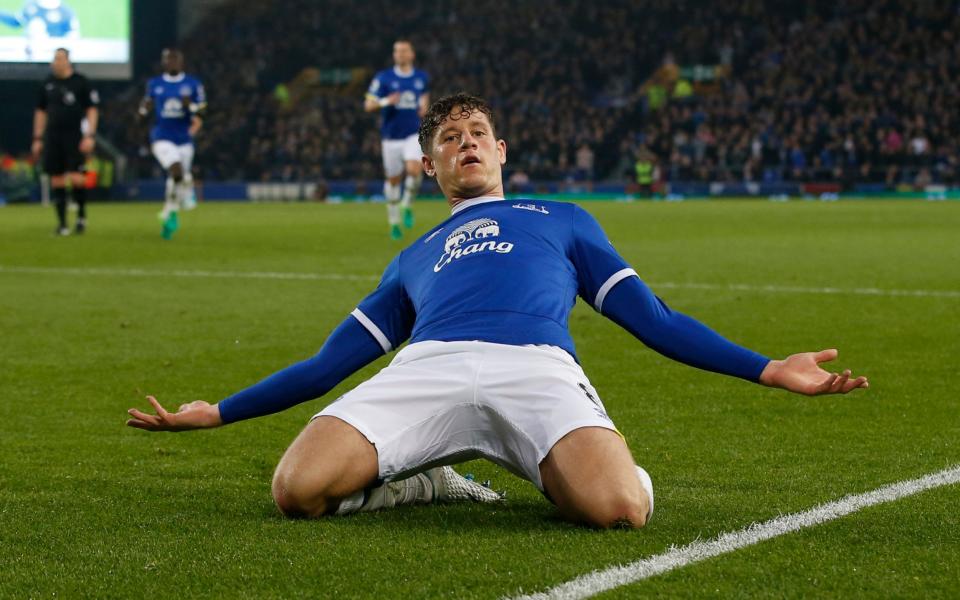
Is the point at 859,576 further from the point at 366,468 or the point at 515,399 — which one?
the point at 366,468

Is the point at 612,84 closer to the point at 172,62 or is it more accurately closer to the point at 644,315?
the point at 172,62

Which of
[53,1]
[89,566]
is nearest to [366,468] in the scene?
[89,566]

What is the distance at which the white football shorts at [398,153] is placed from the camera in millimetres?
18234

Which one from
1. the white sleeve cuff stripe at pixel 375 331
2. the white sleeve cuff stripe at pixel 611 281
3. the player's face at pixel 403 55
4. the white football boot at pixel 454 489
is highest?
the player's face at pixel 403 55

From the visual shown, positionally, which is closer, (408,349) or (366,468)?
(366,468)

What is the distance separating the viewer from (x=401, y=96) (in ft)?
59.9

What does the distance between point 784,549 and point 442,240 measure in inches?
58.2

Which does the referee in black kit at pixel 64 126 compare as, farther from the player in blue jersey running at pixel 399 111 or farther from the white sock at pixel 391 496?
the white sock at pixel 391 496

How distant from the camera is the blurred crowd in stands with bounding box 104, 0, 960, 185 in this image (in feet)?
122

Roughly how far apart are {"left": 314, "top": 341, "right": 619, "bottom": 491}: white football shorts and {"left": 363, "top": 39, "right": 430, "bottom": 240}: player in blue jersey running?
44.9 feet

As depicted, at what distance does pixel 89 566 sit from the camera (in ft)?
11.0

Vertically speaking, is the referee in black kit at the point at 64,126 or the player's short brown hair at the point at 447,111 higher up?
the player's short brown hair at the point at 447,111

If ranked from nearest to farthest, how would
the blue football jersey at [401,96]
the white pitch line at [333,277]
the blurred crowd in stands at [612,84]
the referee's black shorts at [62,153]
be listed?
1. the white pitch line at [333,277]
2. the blue football jersey at [401,96]
3. the referee's black shorts at [62,153]
4. the blurred crowd in stands at [612,84]

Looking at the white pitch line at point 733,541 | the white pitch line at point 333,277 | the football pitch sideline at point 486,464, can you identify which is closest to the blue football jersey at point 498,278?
the football pitch sideline at point 486,464
